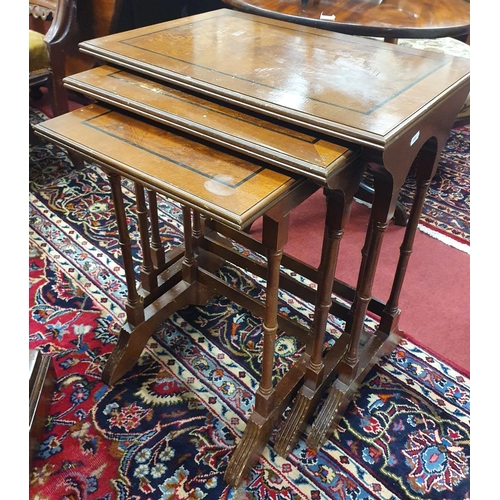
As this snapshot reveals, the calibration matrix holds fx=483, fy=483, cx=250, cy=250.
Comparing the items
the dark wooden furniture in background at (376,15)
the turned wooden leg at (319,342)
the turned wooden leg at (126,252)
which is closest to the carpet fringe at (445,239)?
the dark wooden furniture in background at (376,15)

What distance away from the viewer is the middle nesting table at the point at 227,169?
2.44ft

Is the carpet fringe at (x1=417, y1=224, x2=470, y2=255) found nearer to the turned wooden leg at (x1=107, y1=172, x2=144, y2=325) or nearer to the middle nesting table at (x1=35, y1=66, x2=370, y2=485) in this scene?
the middle nesting table at (x1=35, y1=66, x2=370, y2=485)

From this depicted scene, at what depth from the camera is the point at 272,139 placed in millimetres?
804

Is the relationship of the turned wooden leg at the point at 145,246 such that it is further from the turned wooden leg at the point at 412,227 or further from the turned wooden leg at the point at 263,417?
the turned wooden leg at the point at 412,227

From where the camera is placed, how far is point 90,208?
6.40 feet

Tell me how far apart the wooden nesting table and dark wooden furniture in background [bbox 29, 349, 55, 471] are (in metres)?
0.15

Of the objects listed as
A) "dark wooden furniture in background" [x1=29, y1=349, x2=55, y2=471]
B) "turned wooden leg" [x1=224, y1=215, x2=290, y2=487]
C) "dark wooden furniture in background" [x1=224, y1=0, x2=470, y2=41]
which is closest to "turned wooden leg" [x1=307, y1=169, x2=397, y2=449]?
"turned wooden leg" [x1=224, y1=215, x2=290, y2=487]

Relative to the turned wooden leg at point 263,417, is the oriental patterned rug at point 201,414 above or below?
below

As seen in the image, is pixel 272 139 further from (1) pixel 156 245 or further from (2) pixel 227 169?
(1) pixel 156 245

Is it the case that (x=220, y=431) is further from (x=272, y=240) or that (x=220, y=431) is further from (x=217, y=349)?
(x=272, y=240)

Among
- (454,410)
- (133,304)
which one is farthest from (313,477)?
(133,304)

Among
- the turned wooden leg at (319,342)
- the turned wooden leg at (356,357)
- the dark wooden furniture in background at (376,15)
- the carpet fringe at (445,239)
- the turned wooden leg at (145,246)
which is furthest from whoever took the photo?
the carpet fringe at (445,239)

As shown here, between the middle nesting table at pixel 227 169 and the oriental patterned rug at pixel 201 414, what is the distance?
0.08m

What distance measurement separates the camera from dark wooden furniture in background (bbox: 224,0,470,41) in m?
1.50
